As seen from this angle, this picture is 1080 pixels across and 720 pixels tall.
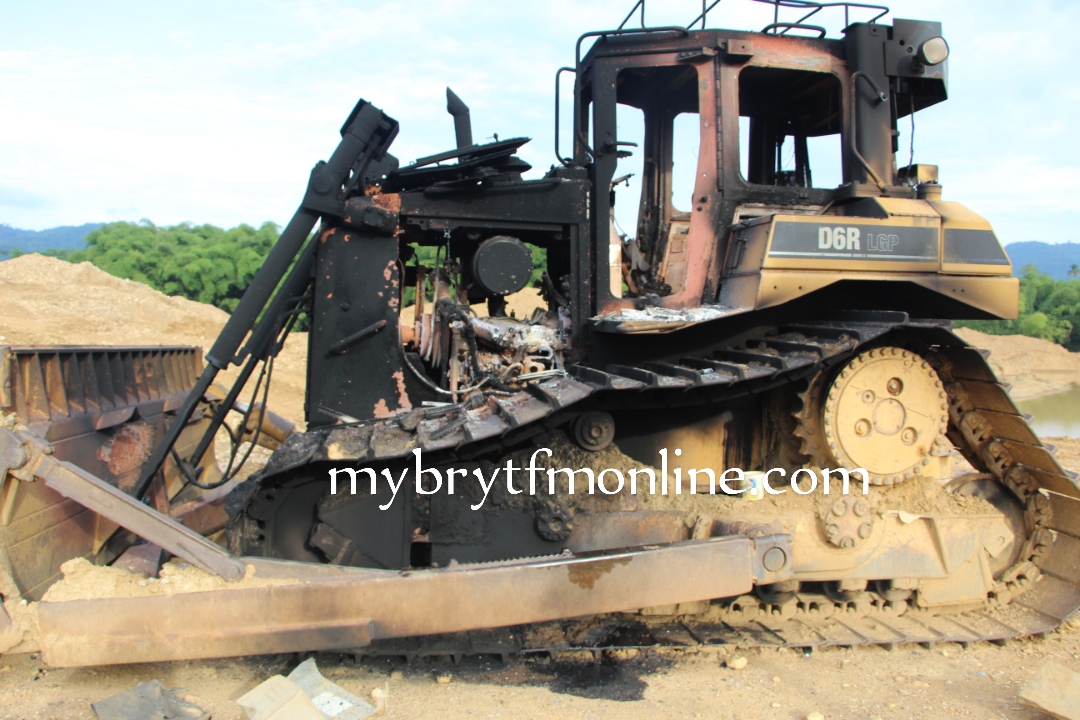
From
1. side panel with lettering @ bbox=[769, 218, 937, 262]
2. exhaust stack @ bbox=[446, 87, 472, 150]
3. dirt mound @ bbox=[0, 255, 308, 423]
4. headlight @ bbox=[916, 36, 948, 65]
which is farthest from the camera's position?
dirt mound @ bbox=[0, 255, 308, 423]

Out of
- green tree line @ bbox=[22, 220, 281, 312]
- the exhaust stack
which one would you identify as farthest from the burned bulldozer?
green tree line @ bbox=[22, 220, 281, 312]

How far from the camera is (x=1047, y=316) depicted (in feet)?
79.3

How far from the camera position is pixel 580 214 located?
3.97 meters

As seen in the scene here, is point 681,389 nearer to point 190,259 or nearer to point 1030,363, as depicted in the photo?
point 1030,363

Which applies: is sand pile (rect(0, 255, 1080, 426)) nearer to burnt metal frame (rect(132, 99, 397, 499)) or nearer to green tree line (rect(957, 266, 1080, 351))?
burnt metal frame (rect(132, 99, 397, 499))

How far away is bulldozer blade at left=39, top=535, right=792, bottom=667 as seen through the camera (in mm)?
2895

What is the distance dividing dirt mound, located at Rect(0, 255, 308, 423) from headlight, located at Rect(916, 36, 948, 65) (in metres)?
8.66

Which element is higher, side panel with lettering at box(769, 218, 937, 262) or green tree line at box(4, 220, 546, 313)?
green tree line at box(4, 220, 546, 313)

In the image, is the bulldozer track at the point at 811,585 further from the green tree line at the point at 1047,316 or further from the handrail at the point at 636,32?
the green tree line at the point at 1047,316

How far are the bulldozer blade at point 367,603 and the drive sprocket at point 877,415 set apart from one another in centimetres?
76

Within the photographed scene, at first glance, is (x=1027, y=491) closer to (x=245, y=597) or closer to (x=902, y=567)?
(x=902, y=567)

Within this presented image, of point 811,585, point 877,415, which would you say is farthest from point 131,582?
point 877,415

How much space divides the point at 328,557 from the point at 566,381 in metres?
1.37

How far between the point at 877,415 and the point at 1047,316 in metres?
25.2
